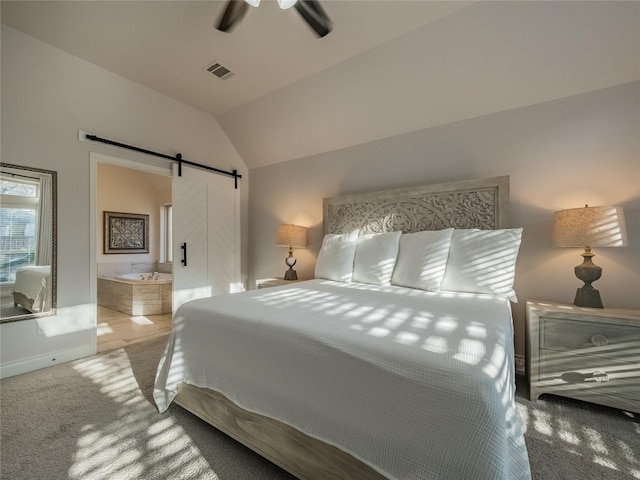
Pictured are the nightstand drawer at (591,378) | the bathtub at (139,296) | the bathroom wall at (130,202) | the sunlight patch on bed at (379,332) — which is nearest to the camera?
the sunlight patch on bed at (379,332)

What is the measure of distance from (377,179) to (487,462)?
2.86 m

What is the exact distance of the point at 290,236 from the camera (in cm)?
356

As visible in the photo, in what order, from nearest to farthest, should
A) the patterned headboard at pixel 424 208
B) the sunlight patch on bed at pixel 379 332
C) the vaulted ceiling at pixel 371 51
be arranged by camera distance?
the sunlight patch on bed at pixel 379 332 < the vaulted ceiling at pixel 371 51 < the patterned headboard at pixel 424 208

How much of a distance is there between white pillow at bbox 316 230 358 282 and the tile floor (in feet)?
7.24

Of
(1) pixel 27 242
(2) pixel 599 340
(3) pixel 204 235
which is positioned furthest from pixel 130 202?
(2) pixel 599 340

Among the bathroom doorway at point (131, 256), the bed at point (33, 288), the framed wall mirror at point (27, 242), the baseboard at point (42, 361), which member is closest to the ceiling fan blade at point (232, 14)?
the bathroom doorway at point (131, 256)

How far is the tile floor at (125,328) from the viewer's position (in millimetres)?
3094

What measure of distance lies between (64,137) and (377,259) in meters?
3.25

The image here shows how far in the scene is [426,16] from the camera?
2.17 metres

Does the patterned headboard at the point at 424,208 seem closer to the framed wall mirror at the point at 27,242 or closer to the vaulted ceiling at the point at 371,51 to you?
the vaulted ceiling at the point at 371,51

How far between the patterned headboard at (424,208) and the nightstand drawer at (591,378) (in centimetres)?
113

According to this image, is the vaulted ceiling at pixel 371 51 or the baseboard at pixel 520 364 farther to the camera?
the baseboard at pixel 520 364

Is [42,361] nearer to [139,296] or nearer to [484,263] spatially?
[139,296]

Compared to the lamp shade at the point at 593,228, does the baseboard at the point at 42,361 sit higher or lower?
lower
